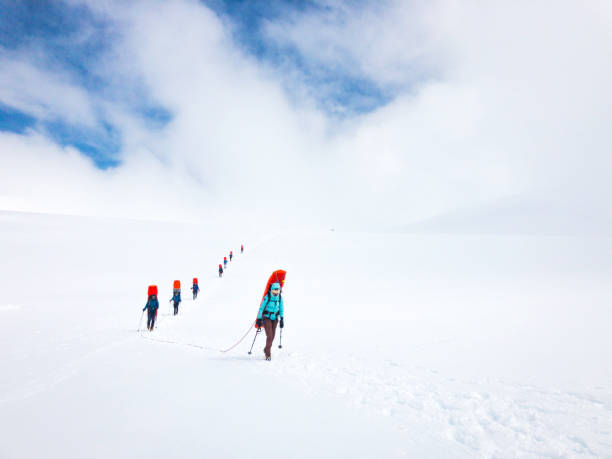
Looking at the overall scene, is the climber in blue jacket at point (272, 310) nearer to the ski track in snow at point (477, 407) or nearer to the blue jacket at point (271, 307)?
the blue jacket at point (271, 307)

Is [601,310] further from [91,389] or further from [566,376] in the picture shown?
[91,389]

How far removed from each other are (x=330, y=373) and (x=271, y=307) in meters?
2.22

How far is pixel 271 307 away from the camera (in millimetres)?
7730

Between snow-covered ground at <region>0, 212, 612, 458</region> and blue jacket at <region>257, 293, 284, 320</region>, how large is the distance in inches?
41.9

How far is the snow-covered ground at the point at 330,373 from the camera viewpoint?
11.9ft

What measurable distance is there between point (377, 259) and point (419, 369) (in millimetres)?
25333

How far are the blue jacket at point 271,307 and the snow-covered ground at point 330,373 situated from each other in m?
1.06

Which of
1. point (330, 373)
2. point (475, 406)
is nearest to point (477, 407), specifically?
point (475, 406)

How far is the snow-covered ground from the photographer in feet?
11.9

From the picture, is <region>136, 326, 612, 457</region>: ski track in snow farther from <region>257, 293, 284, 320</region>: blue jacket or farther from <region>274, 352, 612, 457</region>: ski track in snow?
<region>257, 293, 284, 320</region>: blue jacket

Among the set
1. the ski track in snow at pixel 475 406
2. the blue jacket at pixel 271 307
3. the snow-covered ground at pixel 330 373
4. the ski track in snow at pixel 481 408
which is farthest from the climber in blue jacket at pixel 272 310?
the ski track in snow at pixel 481 408

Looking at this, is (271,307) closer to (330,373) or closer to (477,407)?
(330,373)

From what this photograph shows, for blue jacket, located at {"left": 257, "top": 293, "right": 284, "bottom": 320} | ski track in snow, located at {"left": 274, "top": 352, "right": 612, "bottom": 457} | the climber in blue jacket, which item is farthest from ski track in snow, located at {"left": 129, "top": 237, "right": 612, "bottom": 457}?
blue jacket, located at {"left": 257, "top": 293, "right": 284, "bottom": 320}

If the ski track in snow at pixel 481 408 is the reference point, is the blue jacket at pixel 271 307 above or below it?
above
